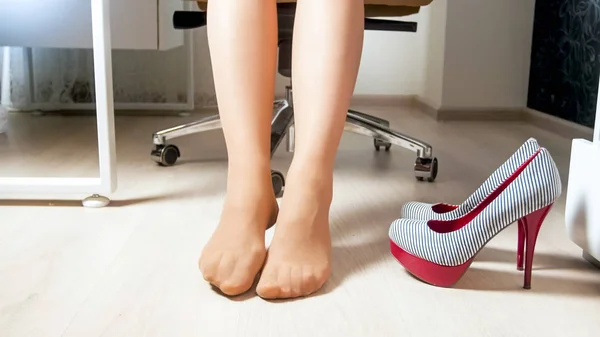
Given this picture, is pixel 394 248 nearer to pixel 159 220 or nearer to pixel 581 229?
pixel 581 229

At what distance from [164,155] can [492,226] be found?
0.93m

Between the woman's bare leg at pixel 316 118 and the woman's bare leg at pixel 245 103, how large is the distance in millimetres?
35

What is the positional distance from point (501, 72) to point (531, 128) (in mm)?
276

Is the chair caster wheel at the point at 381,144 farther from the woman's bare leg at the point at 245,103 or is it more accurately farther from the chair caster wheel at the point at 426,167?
the woman's bare leg at the point at 245,103

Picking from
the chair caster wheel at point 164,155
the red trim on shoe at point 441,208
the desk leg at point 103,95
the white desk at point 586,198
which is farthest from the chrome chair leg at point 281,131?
the white desk at point 586,198

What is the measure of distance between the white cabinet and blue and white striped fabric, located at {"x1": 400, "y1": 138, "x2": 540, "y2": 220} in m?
0.94

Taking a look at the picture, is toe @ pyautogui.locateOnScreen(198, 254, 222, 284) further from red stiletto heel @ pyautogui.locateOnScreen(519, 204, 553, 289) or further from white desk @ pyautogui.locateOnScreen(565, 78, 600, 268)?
white desk @ pyautogui.locateOnScreen(565, 78, 600, 268)

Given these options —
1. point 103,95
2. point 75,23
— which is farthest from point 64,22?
point 103,95

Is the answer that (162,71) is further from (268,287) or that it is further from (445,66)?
(268,287)

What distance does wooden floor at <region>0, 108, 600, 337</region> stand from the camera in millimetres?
699

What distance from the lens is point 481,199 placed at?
0.90 metres

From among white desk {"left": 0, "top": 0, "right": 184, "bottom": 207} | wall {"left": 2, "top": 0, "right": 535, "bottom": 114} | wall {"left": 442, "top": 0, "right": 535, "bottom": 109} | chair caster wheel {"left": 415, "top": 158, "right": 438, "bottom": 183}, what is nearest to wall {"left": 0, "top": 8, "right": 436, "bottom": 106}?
wall {"left": 2, "top": 0, "right": 535, "bottom": 114}

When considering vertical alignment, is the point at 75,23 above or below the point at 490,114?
above

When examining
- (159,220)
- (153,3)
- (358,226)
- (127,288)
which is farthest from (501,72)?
(127,288)
